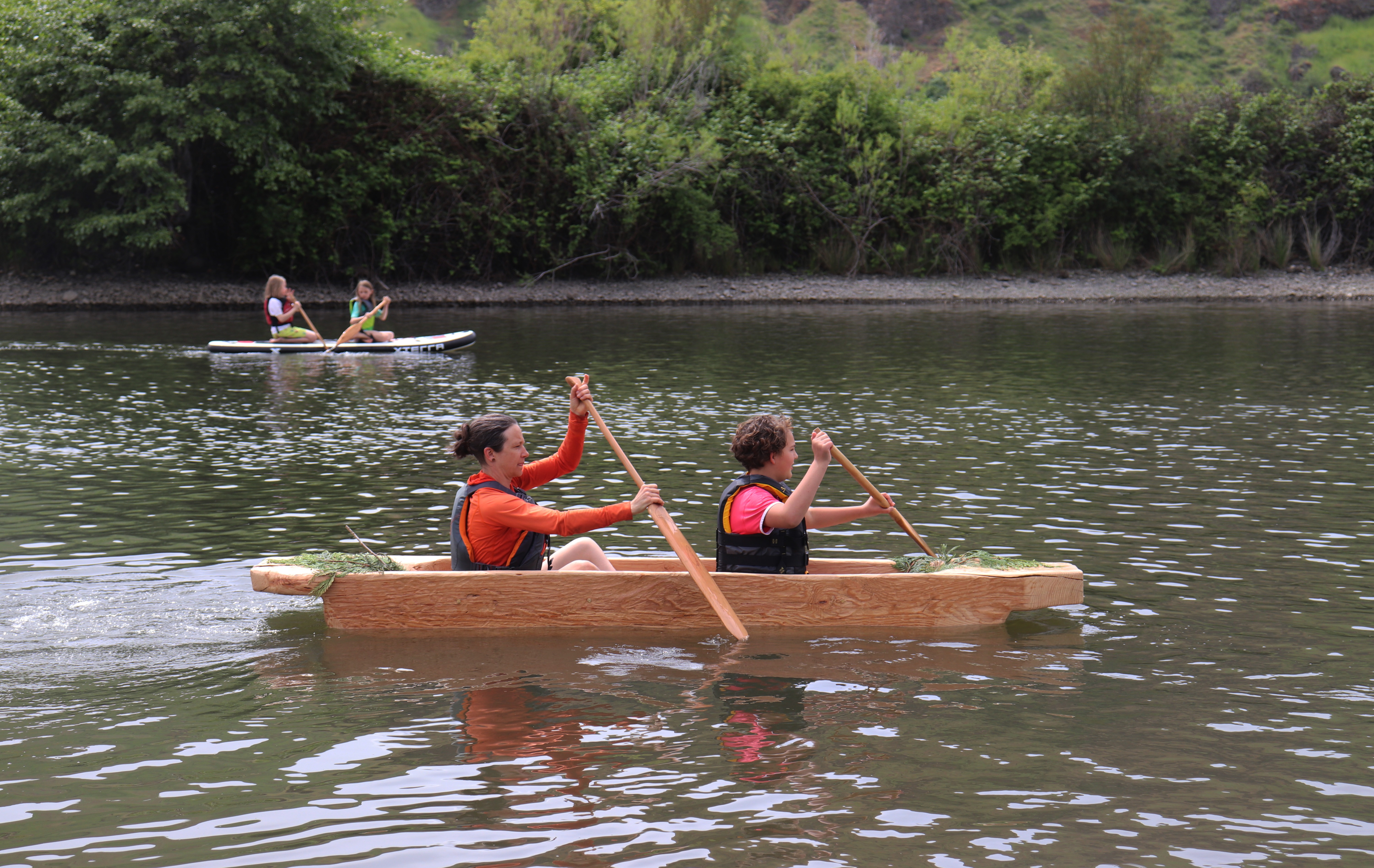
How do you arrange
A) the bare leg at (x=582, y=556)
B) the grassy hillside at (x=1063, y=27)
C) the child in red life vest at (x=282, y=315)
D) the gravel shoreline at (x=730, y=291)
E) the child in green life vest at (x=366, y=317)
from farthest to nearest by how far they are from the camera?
the grassy hillside at (x=1063, y=27) < the gravel shoreline at (x=730, y=291) < the child in red life vest at (x=282, y=315) < the child in green life vest at (x=366, y=317) < the bare leg at (x=582, y=556)

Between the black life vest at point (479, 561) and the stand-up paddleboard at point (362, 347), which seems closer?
the black life vest at point (479, 561)

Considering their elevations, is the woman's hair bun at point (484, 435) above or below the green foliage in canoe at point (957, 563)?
above

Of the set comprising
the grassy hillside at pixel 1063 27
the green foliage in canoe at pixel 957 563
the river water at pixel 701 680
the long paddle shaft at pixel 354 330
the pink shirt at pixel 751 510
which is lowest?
the river water at pixel 701 680

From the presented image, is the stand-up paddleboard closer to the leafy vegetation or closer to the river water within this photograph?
the river water

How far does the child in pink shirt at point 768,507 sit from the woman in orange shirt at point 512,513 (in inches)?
20.1

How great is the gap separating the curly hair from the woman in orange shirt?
55 centimetres

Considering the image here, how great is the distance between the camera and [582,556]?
7.40m

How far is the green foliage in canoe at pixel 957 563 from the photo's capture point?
7145mm

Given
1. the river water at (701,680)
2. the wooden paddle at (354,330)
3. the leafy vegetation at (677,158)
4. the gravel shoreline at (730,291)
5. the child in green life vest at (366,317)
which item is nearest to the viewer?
the river water at (701,680)

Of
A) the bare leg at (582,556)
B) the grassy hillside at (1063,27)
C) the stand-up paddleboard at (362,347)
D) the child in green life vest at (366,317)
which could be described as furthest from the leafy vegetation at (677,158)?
the grassy hillside at (1063,27)

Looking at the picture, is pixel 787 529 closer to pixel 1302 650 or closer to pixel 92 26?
pixel 1302 650

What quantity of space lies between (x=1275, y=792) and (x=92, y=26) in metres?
30.7

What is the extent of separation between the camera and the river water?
457 centimetres

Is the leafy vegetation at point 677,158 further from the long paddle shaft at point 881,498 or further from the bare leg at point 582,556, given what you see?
the long paddle shaft at point 881,498
